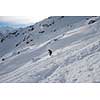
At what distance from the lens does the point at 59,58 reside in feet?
25.9

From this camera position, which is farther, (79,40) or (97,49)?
(79,40)

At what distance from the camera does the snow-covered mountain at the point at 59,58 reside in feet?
23.4

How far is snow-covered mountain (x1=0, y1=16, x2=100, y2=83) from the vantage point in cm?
714
